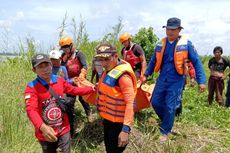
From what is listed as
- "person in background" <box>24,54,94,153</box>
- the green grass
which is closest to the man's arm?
"person in background" <box>24,54,94,153</box>

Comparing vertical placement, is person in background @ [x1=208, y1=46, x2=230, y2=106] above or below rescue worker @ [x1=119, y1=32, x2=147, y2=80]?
below

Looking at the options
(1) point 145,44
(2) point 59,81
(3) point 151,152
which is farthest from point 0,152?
(1) point 145,44

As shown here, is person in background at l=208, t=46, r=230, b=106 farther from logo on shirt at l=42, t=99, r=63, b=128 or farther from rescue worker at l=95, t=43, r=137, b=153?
logo on shirt at l=42, t=99, r=63, b=128

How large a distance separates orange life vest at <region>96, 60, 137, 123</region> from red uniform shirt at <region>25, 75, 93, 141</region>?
1.49 feet

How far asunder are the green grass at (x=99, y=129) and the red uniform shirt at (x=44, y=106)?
510 mm

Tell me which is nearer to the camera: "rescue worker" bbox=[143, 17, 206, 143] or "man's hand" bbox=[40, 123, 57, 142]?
"man's hand" bbox=[40, 123, 57, 142]

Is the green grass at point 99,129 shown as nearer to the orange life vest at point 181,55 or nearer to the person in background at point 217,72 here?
the orange life vest at point 181,55

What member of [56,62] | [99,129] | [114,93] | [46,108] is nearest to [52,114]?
[46,108]

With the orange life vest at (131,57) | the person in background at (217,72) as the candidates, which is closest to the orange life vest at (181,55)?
the orange life vest at (131,57)

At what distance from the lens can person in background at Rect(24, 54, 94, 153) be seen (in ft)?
10.5

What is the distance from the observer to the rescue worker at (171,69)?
4.55 meters

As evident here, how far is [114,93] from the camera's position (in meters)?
3.48

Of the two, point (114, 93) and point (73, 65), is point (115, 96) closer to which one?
point (114, 93)

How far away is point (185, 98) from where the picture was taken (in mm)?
8383
